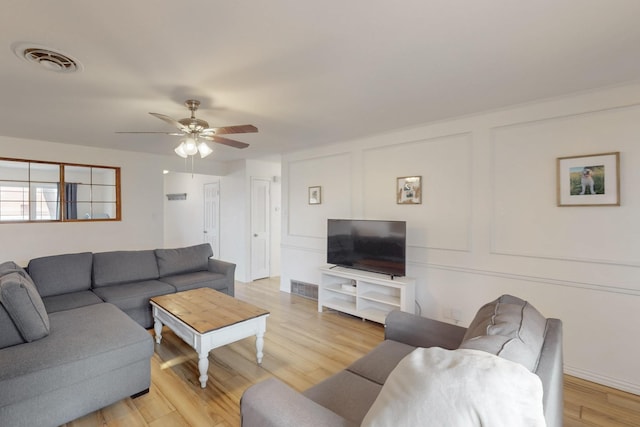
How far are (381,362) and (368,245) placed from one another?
1.89 metres

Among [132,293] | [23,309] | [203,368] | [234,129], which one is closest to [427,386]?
[203,368]

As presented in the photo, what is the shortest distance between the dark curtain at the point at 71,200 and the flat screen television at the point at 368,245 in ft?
12.9

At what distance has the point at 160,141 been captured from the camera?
13.6 feet

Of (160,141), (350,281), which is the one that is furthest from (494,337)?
(160,141)

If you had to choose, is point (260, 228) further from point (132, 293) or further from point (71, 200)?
point (71, 200)

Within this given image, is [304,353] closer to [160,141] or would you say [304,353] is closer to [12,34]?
[12,34]

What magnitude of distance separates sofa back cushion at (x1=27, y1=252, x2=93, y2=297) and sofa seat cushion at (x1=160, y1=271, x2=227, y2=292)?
82cm

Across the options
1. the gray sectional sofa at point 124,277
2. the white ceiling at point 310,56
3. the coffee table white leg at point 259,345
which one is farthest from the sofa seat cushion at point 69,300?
the white ceiling at point 310,56

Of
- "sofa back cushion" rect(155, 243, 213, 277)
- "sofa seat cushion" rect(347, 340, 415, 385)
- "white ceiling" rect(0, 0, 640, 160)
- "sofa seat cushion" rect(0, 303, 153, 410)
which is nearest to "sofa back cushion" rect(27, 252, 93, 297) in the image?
"sofa back cushion" rect(155, 243, 213, 277)

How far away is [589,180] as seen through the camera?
2.45 m

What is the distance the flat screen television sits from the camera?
335cm

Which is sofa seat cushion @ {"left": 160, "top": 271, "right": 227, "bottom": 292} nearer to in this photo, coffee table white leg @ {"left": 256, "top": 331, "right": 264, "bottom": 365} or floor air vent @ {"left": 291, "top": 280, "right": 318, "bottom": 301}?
floor air vent @ {"left": 291, "top": 280, "right": 318, "bottom": 301}

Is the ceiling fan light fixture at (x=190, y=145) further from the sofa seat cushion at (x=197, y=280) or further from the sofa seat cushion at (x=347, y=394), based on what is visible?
the sofa seat cushion at (x=347, y=394)

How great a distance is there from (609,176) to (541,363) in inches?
80.0
